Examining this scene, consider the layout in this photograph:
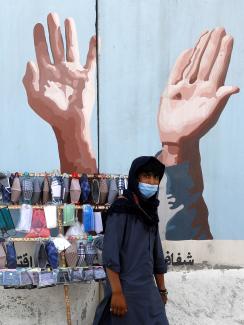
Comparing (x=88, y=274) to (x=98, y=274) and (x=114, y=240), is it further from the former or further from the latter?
(x=114, y=240)

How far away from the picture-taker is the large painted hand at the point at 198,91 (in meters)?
3.93

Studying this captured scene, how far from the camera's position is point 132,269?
2.60 m

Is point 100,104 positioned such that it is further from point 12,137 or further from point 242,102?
point 242,102

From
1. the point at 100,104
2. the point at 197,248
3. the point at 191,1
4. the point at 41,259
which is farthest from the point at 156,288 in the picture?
the point at 191,1

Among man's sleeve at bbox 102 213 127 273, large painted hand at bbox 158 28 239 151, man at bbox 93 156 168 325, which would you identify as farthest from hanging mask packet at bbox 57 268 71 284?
large painted hand at bbox 158 28 239 151

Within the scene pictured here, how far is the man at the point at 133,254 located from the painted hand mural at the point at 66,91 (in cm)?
127

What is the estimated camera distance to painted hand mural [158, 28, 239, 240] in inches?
155

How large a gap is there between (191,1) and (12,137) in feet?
5.89

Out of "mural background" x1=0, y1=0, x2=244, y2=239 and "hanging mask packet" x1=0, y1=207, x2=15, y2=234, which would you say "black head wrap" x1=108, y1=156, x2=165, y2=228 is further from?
"mural background" x1=0, y1=0, x2=244, y2=239

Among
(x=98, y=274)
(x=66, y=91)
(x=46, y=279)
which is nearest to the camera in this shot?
(x=46, y=279)

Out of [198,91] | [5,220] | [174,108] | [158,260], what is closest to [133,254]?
[158,260]

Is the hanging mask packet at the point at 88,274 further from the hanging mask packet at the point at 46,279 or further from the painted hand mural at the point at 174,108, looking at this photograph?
the painted hand mural at the point at 174,108

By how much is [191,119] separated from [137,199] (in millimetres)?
1533

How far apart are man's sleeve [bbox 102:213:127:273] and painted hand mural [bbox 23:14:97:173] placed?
1.31m
